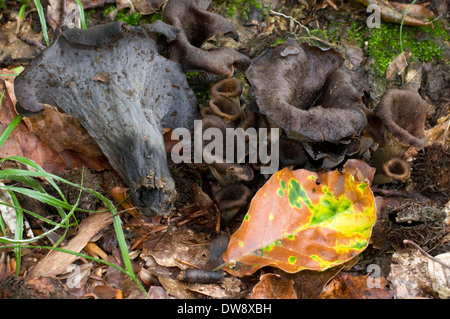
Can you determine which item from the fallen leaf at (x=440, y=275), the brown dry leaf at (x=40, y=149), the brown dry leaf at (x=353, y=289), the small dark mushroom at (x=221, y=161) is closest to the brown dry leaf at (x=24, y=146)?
the brown dry leaf at (x=40, y=149)

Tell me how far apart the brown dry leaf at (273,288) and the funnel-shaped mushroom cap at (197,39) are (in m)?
1.90

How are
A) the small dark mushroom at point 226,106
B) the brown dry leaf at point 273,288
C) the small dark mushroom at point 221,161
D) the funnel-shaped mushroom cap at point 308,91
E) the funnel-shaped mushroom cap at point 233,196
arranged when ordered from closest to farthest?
the brown dry leaf at point 273,288, the funnel-shaped mushroom cap at point 308,91, the small dark mushroom at point 221,161, the funnel-shaped mushroom cap at point 233,196, the small dark mushroom at point 226,106

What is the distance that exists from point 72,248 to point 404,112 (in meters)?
3.07

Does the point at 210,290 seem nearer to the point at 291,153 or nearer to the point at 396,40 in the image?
the point at 291,153

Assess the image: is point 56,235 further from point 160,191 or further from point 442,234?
point 442,234

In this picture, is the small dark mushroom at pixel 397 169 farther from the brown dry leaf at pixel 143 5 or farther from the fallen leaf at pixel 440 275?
the brown dry leaf at pixel 143 5

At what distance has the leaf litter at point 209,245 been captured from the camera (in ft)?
10.1

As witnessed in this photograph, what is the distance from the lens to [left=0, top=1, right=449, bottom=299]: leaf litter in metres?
3.07

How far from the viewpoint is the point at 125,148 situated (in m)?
3.41

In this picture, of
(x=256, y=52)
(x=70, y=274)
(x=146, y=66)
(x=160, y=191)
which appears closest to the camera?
(x=70, y=274)

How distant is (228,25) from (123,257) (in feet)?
7.82

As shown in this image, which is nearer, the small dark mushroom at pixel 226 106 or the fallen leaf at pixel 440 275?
the fallen leaf at pixel 440 275

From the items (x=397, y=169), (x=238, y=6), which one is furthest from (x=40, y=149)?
(x=397, y=169)

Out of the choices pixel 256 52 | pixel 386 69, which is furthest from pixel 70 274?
pixel 386 69
